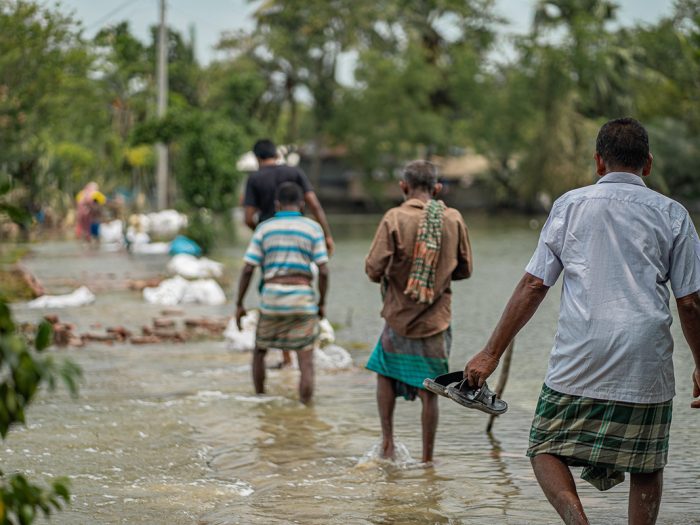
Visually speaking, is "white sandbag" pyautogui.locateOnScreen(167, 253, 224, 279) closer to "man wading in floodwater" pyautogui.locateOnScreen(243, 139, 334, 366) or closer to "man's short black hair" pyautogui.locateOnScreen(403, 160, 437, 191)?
"man wading in floodwater" pyautogui.locateOnScreen(243, 139, 334, 366)

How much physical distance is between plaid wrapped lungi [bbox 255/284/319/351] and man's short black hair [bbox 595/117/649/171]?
13.0 feet

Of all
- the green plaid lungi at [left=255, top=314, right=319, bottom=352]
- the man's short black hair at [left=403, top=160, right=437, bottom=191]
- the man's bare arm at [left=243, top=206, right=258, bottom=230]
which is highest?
the man's short black hair at [left=403, top=160, right=437, bottom=191]

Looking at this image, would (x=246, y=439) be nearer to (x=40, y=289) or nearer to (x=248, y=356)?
→ (x=248, y=356)

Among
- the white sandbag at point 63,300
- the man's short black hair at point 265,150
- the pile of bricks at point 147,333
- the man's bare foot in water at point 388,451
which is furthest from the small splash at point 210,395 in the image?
the white sandbag at point 63,300

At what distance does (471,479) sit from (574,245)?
236 cm

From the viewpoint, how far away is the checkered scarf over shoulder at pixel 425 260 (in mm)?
6512

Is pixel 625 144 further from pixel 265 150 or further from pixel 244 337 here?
pixel 244 337

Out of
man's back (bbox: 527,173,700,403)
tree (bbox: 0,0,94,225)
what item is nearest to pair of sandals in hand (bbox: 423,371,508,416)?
man's back (bbox: 527,173,700,403)

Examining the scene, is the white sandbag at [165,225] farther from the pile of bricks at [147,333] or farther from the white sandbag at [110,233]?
the pile of bricks at [147,333]

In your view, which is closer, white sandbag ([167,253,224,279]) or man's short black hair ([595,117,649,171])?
man's short black hair ([595,117,649,171])

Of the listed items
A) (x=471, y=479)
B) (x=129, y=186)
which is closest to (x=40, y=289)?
(x=471, y=479)

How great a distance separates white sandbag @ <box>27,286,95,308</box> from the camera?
49.1 ft

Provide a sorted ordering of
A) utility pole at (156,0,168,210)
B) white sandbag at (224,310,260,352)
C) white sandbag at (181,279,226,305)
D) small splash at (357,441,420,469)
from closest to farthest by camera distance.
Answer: small splash at (357,441,420,469) → white sandbag at (224,310,260,352) → white sandbag at (181,279,226,305) → utility pole at (156,0,168,210)

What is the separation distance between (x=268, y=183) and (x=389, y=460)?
11.3 ft
